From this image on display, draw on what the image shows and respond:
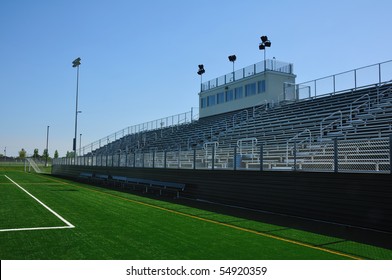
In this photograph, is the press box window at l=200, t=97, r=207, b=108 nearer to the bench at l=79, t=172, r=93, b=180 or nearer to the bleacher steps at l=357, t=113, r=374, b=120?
the bench at l=79, t=172, r=93, b=180

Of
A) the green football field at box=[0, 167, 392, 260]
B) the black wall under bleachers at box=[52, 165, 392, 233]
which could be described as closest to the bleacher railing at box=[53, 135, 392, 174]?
the black wall under bleachers at box=[52, 165, 392, 233]

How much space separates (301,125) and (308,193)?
9526 mm

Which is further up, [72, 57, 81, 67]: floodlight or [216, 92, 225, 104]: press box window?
[72, 57, 81, 67]: floodlight

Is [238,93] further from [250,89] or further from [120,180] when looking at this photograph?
[120,180]

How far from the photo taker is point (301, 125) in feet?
65.3

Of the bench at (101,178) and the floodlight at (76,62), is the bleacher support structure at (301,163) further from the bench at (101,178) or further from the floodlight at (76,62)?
the floodlight at (76,62)

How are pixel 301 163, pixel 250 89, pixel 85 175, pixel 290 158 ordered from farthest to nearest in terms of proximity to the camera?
1. pixel 85 175
2. pixel 250 89
3. pixel 290 158
4. pixel 301 163

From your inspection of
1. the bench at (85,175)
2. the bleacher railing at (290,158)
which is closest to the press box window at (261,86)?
the bleacher railing at (290,158)

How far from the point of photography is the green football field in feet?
21.0

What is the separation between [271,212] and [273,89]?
19.9 metres

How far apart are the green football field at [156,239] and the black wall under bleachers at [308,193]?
1.76 meters

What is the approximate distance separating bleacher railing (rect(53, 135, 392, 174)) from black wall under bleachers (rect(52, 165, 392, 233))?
32cm

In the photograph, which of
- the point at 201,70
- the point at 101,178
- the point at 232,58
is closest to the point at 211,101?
the point at 232,58
